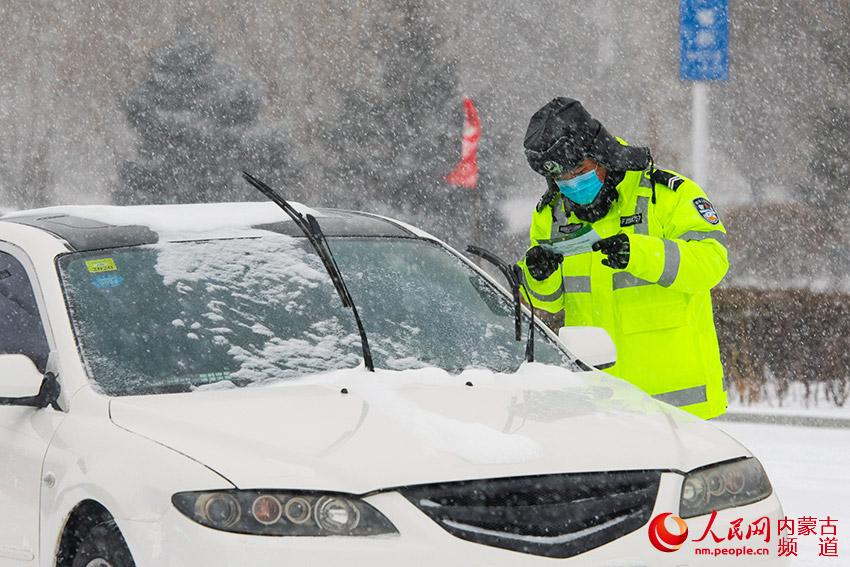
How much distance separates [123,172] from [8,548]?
120 ft

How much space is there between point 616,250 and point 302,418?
168cm

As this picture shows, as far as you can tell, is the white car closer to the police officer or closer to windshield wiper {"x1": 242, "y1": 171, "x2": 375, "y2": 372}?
windshield wiper {"x1": 242, "y1": 171, "x2": 375, "y2": 372}

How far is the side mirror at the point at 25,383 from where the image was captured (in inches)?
165

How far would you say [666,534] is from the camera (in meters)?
3.79

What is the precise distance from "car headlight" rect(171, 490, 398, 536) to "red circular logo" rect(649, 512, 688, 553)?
64cm

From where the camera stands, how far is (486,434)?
378cm

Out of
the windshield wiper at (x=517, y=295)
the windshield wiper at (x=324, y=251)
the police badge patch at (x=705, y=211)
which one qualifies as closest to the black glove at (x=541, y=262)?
the windshield wiper at (x=517, y=295)

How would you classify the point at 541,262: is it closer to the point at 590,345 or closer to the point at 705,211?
the point at 705,211

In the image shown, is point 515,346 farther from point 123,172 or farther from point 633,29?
point 633,29

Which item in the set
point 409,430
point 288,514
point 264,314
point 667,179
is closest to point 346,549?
point 288,514

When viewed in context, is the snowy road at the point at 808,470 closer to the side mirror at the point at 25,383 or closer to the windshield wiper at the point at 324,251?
the windshield wiper at the point at 324,251

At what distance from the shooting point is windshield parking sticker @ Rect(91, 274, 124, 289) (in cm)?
464

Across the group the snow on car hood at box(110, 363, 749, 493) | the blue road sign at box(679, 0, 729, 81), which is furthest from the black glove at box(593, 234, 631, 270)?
the blue road sign at box(679, 0, 729, 81)

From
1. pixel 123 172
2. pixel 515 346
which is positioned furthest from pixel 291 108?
pixel 515 346
